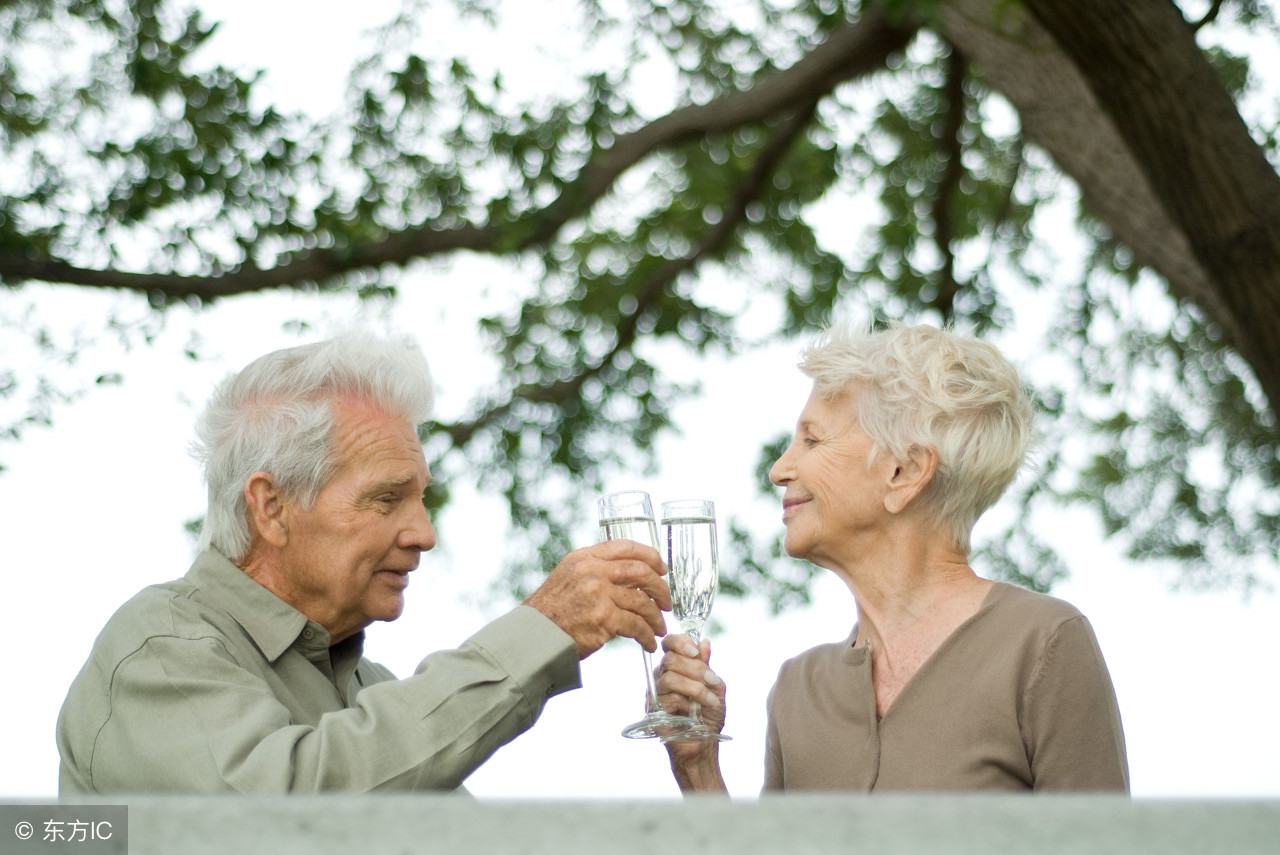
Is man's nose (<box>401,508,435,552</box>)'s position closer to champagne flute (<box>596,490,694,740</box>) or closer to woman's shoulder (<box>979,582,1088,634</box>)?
champagne flute (<box>596,490,694,740</box>)

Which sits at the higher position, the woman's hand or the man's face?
the man's face

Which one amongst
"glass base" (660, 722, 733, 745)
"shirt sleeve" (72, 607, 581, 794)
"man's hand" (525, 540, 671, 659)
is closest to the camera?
"shirt sleeve" (72, 607, 581, 794)

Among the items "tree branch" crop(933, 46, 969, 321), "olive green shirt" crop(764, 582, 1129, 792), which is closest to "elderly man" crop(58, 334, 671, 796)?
"olive green shirt" crop(764, 582, 1129, 792)

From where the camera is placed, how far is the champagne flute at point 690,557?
8.81ft

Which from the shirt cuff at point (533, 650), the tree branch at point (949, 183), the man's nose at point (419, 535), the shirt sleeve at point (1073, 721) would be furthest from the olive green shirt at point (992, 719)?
the tree branch at point (949, 183)

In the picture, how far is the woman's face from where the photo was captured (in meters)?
3.22

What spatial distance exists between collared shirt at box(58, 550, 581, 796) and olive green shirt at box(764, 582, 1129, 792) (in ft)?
2.93

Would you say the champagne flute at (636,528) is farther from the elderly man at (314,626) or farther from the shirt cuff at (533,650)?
the shirt cuff at (533,650)

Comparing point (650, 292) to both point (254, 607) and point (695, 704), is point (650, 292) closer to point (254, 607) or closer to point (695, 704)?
point (254, 607)

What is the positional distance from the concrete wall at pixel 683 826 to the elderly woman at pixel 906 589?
1813 millimetres

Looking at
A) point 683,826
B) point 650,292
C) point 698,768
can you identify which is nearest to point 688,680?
point 698,768

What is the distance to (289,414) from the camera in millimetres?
2934

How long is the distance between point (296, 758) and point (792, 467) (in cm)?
148

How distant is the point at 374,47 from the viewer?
26.9 ft
